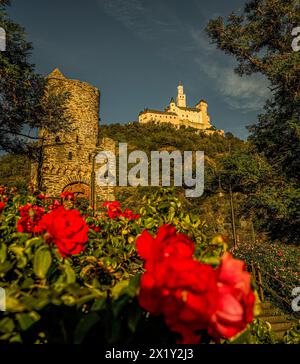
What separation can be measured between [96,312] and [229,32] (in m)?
14.6

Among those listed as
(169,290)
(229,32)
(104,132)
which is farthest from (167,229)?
(104,132)

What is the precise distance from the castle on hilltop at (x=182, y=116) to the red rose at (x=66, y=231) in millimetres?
79302

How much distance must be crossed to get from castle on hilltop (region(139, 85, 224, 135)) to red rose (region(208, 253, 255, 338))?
79725 millimetres

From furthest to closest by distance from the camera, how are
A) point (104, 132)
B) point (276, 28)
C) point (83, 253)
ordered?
point (104, 132)
point (276, 28)
point (83, 253)

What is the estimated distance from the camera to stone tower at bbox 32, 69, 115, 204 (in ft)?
48.4

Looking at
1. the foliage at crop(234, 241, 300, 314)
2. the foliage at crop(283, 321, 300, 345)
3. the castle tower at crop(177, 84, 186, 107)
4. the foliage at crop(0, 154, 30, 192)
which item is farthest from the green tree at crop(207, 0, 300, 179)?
the castle tower at crop(177, 84, 186, 107)

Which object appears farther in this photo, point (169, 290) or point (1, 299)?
point (1, 299)

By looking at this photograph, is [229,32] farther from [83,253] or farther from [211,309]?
[211,309]

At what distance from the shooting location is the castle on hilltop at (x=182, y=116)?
8594 cm

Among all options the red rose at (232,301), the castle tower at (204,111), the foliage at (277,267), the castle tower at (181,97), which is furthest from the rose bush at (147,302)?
the castle tower at (181,97)

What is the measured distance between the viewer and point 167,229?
34.8 inches

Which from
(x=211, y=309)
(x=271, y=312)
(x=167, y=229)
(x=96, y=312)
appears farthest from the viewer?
(x=271, y=312)

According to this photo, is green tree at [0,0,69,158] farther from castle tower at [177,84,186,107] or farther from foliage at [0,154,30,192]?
castle tower at [177,84,186,107]

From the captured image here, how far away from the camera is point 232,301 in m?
0.65
